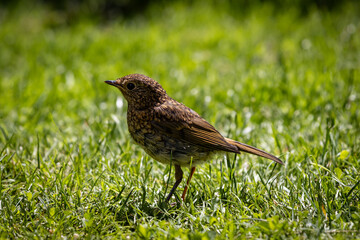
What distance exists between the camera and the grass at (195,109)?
3098 millimetres

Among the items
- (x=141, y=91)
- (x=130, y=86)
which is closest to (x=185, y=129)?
(x=141, y=91)

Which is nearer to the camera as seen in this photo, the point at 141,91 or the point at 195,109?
the point at 141,91

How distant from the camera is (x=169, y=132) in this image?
355 centimetres

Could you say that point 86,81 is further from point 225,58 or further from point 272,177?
point 272,177

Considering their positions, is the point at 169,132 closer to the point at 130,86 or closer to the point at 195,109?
the point at 130,86

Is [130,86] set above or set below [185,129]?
above

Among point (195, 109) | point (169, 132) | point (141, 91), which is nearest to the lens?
point (169, 132)

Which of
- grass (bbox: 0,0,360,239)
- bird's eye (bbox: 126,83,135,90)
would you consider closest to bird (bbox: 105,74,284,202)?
bird's eye (bbox: 126,83,135,90)

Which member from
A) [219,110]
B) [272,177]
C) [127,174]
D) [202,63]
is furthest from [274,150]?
[202,63]

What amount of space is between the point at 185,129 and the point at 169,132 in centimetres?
15

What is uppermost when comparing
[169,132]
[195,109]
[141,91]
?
[195,109]

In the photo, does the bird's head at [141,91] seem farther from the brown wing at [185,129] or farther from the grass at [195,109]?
the grass at [195,109]

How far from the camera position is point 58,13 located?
10031mm

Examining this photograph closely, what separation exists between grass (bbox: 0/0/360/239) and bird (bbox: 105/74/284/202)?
0.20 metres
